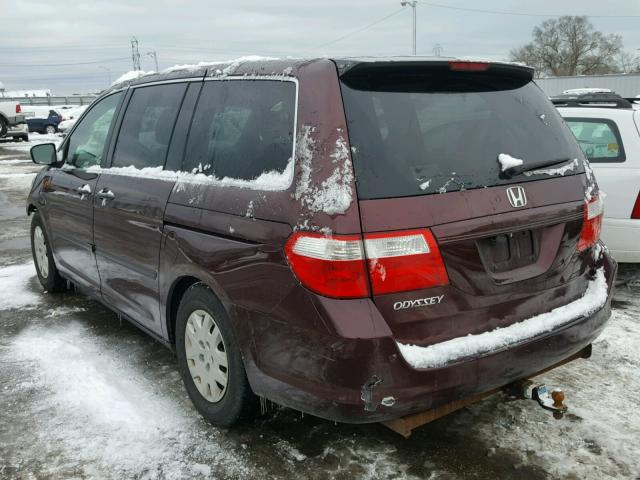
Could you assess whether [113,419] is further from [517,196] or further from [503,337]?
[517,196]

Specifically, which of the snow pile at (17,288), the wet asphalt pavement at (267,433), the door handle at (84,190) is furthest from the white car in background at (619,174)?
the snow pile at (17,288)

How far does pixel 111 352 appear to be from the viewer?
419 cm

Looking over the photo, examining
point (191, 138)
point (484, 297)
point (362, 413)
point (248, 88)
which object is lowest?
point (362, 413)

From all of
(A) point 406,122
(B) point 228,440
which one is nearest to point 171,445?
(B) point 228,440

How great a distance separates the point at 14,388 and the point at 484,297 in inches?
115

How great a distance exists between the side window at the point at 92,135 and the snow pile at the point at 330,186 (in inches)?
90.7

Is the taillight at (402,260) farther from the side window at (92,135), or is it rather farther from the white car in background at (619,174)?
the white car in background at (619,174)

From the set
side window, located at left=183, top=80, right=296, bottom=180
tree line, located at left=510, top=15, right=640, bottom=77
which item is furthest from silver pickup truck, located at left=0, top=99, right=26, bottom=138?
tree line, located at left=510, top=15, right=640, bottom=77

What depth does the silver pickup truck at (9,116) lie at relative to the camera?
2516cm

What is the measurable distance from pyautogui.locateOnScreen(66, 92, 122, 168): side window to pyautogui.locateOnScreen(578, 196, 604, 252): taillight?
309 centimetres

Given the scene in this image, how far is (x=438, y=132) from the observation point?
256 cm

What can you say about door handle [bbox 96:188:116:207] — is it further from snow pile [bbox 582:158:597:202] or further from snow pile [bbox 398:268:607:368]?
snow pile [bbox 582:158:597:202]

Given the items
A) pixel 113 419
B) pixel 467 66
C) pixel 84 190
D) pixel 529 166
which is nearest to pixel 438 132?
pixel 467 66

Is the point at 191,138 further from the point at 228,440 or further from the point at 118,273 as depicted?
the point at 228,440
